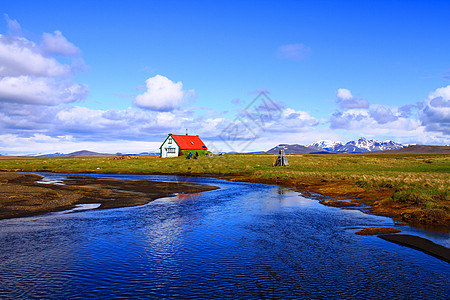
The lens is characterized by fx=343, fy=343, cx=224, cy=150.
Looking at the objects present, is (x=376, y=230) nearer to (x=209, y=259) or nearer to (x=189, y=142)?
(x=209, y=259)

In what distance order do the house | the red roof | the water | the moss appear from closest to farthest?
the water → the moss → the house → the red roof

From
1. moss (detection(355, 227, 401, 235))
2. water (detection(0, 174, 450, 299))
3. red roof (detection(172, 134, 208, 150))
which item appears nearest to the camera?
water (detection(0, 174, 450, 299))

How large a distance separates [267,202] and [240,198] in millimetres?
3685

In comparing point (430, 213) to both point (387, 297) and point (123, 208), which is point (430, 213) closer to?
point (387, 297)

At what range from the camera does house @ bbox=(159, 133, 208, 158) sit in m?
96.5

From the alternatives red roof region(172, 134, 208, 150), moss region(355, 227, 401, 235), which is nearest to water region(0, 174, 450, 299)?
moss region(355, 227, 401, 235)

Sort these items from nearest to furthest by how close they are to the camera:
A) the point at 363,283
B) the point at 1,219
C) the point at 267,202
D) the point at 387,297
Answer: the point at 387,297 → the point at 363,283 → the point at 1,219 → the point at 267,202

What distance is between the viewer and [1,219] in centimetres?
1981

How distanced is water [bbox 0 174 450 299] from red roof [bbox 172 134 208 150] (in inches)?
2967

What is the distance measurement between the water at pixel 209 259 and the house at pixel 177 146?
2922 inches

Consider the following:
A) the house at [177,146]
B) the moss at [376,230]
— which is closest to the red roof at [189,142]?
the house at [177,146]

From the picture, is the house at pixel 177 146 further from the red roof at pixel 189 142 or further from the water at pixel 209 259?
the water at pixel 209 259

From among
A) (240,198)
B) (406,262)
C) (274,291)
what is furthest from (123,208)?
(406,262)

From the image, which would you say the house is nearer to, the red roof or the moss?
the red roof
